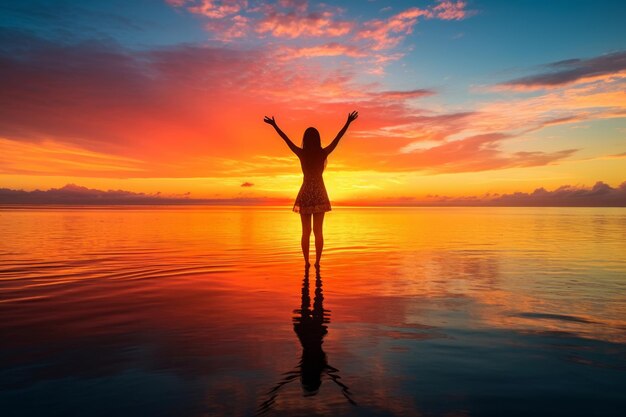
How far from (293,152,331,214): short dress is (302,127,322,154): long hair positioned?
16cm

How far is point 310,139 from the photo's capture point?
10.5 m

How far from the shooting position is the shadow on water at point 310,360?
3.09 metres

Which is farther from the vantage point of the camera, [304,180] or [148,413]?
[304,180]

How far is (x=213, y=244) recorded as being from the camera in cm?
1658

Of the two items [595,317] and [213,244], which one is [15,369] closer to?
[595,317]

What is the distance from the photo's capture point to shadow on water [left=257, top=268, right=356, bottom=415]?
3090 millimetres

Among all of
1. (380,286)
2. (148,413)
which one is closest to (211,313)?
(148,413)

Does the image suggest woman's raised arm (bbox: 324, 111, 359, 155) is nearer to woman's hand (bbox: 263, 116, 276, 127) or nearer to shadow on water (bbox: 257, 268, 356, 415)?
woman's hand (bbox: 263, 116, 276, 127)

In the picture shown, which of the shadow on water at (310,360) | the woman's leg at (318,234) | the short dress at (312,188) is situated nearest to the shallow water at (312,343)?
the shadow on water at (310,360)

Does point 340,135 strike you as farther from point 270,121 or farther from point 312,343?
point 312,343

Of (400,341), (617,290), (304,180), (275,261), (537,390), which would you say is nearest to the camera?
(537,390)

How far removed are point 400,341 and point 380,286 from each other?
11.3ft

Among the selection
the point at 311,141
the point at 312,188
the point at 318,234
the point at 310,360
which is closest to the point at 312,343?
the point at 310,360

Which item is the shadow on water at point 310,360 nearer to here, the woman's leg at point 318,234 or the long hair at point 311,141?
the woman's leg at point 318,234
